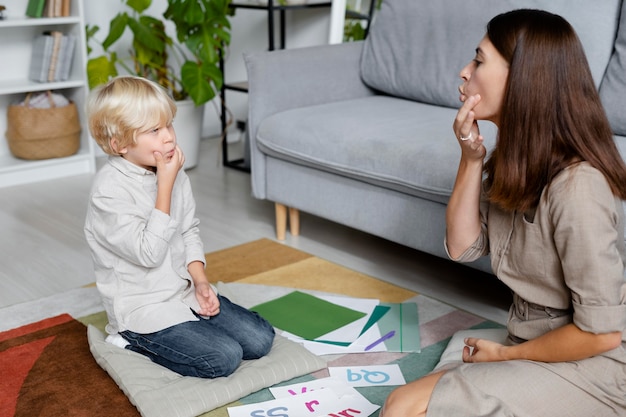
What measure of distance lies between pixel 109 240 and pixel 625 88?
1.46 m

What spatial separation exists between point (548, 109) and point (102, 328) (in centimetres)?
129

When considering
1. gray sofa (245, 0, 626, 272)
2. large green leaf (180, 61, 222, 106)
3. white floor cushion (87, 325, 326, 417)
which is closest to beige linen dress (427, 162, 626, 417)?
white floor cushion (87, 325, 326, 417)

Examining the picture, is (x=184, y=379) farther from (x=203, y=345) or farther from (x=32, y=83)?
(x=32, y=83)

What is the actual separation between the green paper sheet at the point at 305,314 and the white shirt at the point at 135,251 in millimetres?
341

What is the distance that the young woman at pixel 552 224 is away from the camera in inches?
50.1

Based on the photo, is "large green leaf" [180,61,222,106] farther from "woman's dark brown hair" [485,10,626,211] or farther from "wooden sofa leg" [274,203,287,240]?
"woman's dark brown hair" [485,10,626,211]

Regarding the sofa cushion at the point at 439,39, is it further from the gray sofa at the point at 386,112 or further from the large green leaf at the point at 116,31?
the large green leaf at the point at 116,31

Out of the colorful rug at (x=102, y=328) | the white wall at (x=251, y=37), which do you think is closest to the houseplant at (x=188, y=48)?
the white wall at (x=251, y=37)

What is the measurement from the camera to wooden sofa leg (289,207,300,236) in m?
2.79

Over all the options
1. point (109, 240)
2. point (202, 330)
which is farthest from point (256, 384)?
point (109, 240)

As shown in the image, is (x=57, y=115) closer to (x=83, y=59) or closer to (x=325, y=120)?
(x=83, y=59)

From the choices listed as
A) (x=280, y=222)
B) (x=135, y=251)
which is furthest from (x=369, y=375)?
A: (x=280, y=222)

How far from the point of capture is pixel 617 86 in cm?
222

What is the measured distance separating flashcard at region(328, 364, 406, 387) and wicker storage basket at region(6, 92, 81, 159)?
7.15ft
